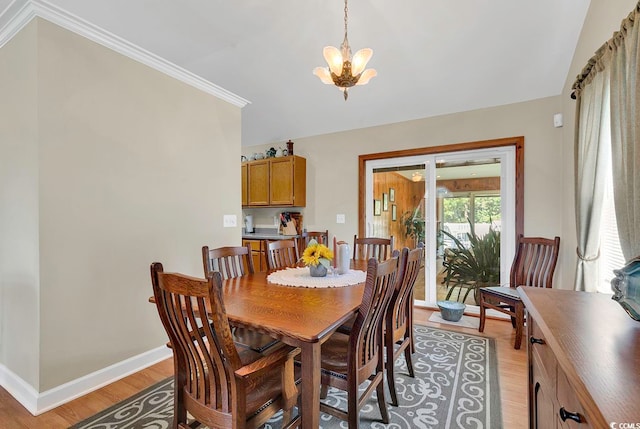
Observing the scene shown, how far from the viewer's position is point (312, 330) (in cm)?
118

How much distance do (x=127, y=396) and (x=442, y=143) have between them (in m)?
3.86

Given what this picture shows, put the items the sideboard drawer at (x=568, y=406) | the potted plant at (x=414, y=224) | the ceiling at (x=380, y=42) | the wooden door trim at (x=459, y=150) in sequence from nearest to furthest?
the sideboard drawer at (x=568, y=406) → the ceiling at (x=380, y=42) → the wooden door trim at (x=459, y=150) → the potted plant at (x=414, y=224)

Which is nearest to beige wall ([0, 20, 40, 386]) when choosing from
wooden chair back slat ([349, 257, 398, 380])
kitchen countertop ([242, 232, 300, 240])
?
wooden chair back slat ([349, 257, 398, 380])

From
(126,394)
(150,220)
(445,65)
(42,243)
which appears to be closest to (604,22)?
(445,65)

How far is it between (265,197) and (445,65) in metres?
3.02

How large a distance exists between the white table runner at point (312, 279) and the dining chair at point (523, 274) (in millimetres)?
1513

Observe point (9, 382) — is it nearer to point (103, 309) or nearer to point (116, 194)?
point (103, 309)

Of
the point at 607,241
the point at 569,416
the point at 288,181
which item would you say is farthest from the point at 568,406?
the point at 288,181

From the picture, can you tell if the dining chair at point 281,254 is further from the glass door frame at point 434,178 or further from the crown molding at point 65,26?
the crown molding at point 65,26

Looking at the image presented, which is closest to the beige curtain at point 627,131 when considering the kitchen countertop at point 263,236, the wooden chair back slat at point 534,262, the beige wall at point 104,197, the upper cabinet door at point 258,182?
the wooden chair back slat at point 534,262

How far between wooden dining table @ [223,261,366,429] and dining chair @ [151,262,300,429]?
0.11 meters

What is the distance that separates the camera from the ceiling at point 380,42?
7.89ft

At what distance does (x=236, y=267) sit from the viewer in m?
2.39

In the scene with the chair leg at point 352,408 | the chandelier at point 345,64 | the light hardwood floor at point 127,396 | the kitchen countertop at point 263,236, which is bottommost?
the light hardwood floor at point 127,396
